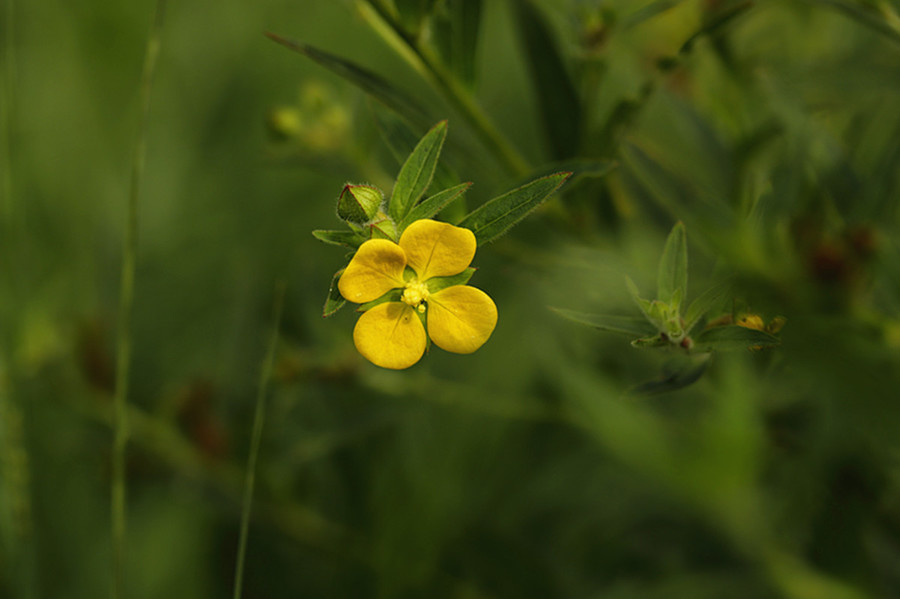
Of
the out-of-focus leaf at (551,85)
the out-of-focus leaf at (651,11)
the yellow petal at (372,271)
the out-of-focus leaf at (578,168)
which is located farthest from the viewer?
the out-of-focus leaf at (551,85)

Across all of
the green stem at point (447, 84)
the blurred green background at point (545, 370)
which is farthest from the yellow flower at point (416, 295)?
the green stem at point (447, 84)

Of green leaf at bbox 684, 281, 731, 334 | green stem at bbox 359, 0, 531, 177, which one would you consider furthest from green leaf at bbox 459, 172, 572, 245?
green stem at bbox 359, 0, 531, 177

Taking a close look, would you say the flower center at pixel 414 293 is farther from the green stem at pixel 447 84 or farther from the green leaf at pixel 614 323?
the green stem at pixel 447 84

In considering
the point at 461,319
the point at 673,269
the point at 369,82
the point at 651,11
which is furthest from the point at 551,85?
the point at 461,319

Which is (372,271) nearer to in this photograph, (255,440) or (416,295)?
(416,295)

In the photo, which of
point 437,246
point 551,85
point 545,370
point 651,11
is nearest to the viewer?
point 437,246

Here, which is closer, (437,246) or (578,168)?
(437,246)

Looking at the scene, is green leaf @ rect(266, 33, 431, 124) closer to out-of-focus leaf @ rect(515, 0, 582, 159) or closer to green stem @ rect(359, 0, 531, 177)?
green stem @ rect(359, 0, 531, 177)
